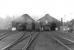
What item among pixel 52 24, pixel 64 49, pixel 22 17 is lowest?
pixel 64 49

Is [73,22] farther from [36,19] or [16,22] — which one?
[16,22]

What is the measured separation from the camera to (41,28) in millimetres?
59875

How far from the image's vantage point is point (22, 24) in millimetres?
58531

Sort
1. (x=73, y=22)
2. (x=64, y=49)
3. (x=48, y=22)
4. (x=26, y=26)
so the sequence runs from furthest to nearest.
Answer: (x=73, y=22)
(x=48, y=22)
(x=26, y=26)
(x=64, y=49)

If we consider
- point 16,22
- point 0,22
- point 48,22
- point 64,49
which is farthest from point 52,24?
point 0,22

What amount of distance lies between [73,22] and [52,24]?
532 inches

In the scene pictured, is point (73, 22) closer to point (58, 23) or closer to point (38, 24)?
point (58, 23)

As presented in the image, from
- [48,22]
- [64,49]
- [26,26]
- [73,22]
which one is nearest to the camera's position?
[64,49]

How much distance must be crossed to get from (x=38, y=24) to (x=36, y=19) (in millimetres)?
5556

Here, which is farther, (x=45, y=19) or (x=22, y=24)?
(x=45, y=19)

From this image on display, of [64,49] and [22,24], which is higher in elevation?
[22,24]

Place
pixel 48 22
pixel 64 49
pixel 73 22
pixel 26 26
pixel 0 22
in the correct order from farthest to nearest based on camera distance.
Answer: pixel 0 22, pixel 73 22, pixel 48 22, pixel 26 26, pixel 64 49

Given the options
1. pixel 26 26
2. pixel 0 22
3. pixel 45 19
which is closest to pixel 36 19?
pixel 45 19

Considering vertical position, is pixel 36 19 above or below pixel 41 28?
above
